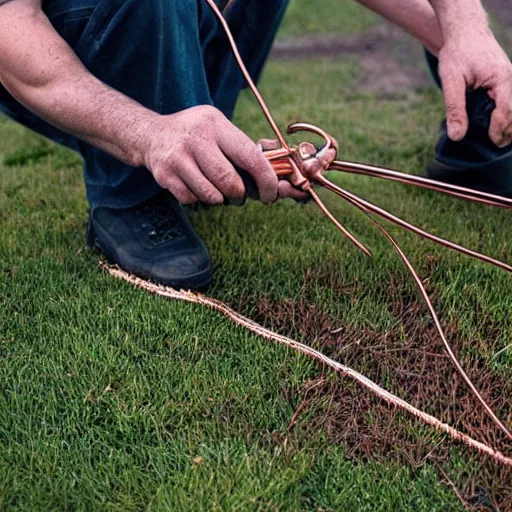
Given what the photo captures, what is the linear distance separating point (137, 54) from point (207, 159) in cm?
53

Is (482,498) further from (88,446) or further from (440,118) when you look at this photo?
(440,118)

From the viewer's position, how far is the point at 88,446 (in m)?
1.17

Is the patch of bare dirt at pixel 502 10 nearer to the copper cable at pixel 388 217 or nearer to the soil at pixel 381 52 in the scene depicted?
the soil at pixel 381 52

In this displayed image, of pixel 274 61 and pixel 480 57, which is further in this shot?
pixel 274 61

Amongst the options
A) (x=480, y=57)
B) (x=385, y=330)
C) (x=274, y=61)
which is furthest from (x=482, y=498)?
(x=274, y=61)

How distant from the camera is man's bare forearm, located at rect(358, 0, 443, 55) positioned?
5.68ft

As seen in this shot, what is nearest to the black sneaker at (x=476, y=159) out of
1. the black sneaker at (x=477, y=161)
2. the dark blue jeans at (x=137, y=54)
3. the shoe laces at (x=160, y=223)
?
the black sneaker at (x=477, y=161)

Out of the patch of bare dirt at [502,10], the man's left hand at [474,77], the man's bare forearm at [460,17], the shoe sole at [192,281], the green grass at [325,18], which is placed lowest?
the patch of bare dirt at [502,10]

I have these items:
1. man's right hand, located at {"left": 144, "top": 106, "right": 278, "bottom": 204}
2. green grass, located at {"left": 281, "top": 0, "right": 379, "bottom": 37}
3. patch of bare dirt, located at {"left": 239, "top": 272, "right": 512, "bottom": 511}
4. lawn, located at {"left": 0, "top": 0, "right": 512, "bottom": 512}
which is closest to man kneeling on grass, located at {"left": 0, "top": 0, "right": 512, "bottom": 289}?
man's right hand, located at {"left": 144, "top": 106, "right": 278, "bottom": 204}

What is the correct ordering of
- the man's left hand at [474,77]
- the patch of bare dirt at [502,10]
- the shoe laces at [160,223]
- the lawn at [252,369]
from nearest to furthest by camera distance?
the lawn at [252,369], the man's left hand at [474,77], the shoe laces at [160,223], the patch of bare dirt at [502,10]

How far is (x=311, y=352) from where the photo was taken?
1.34m

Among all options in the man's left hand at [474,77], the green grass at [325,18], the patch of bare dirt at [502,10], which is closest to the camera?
the man's left hand at [474,77]

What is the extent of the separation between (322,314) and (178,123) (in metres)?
0.49

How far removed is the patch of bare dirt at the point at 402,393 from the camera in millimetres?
1145
